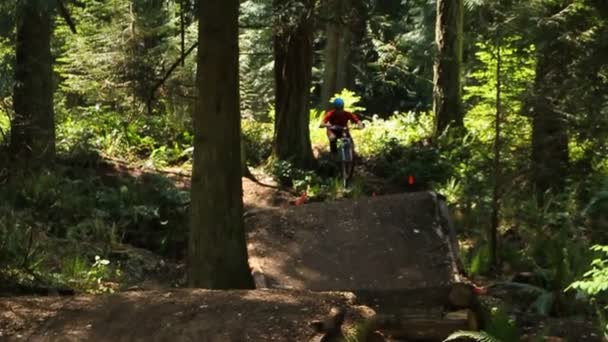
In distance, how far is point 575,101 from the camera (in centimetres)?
1150

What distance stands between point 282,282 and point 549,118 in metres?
4.23

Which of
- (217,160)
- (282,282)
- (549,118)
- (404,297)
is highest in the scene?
(549,118)

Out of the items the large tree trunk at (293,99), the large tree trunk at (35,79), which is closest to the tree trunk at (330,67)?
the large tree trunk at (293,99)

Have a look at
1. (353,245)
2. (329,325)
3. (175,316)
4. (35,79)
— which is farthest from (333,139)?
(329,325)

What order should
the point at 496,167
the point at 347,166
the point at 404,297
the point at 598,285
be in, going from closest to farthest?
the point at 598,285 < the point at 404,297 < the point at 496,167 < the point at 347,166

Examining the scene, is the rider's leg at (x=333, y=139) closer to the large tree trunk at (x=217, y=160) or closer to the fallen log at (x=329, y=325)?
the large tree trunk at (x=217, y=160)

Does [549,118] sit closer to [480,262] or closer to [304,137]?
[480,262]

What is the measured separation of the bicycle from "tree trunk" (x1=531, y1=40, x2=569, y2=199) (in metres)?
5.87

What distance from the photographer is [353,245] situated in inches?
538

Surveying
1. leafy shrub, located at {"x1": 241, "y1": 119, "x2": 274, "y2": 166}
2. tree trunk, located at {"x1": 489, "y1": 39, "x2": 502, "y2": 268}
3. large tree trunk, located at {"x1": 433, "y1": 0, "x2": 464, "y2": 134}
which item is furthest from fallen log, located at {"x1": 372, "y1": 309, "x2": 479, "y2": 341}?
large tree trunk, located at {"x1": 433, "y1": 0, "x2": 464, "y2": 134}

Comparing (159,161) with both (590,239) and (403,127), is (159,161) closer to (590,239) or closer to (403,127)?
(403,127)

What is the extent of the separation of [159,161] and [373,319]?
13303mm

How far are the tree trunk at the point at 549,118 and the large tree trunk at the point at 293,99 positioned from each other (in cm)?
770

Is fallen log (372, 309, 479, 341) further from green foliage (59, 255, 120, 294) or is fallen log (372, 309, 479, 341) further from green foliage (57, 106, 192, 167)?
green foliage (57, 106, 192, 167)
